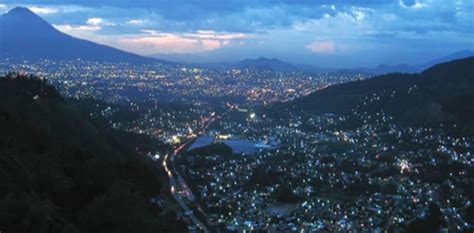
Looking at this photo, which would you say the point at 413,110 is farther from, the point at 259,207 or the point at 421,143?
the point at 259,207

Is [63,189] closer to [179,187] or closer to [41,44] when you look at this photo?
[179,187]

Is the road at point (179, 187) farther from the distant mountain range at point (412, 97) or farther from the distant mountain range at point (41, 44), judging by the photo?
the distant mountain range at point (41, 44)

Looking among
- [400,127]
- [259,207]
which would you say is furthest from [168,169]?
[400,127]

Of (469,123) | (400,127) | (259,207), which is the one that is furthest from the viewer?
Answer: (400,127)

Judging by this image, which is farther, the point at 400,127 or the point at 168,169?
A: the point at 400,127

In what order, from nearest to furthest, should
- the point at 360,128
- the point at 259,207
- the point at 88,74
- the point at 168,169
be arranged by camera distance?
1. the point at 259,207
2. the point at 168,169
3. the point at 360,128
4. the point at 88,74

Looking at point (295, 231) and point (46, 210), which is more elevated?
point (46, 210)

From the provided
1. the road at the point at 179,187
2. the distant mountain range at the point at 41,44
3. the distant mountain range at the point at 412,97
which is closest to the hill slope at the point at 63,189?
the road at the point at 179,187
